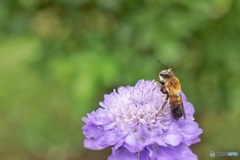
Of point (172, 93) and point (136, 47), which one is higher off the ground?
point (136, 47)

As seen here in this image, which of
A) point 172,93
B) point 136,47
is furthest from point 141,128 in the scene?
point 136,47

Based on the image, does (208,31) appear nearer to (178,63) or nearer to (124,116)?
(178,63)

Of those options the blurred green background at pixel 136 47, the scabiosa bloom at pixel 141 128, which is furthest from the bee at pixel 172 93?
the blurred green background at pixel 136 47

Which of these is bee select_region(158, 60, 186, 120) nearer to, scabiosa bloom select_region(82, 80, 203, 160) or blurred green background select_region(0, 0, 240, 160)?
scabiosa bloom select_region(82, 80, 203, 160)

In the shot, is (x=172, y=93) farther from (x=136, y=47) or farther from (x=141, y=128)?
(x=136, y=47)

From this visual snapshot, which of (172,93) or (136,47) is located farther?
(136,47)
